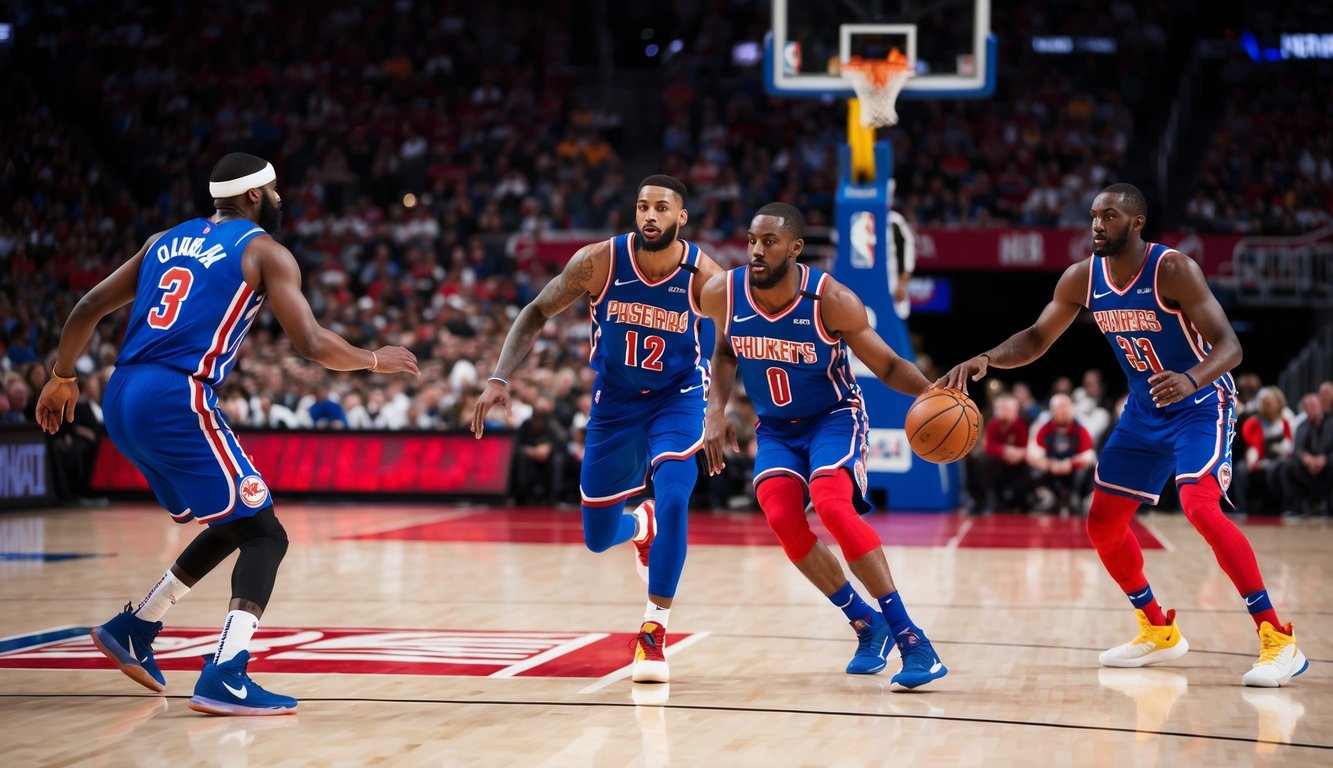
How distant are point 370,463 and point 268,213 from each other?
11.4m

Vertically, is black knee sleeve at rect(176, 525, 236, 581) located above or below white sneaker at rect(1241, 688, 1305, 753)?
above

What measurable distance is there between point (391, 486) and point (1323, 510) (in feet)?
33.5

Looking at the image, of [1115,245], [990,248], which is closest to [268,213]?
[1115,245]

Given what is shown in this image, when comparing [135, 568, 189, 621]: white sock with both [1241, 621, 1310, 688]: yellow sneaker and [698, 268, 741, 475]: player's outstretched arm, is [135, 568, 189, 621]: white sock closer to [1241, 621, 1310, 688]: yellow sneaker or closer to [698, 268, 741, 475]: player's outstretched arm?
[698, 268, 741, 475]: player's outstretched arm

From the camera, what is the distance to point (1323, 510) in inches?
613

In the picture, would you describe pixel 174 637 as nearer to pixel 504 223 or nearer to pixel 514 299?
pixel 514 299

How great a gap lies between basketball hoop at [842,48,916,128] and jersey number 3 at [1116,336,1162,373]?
333 inches

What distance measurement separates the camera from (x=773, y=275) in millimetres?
6102

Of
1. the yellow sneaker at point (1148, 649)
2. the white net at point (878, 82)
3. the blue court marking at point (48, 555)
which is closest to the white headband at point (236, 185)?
the yellow sneaker at point (1148, 649)

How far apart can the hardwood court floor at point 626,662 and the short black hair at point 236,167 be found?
1985mm

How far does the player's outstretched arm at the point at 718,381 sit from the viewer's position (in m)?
6.21

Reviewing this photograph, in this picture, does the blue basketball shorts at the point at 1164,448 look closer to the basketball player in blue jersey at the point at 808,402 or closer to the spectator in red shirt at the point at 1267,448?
the basketball player in blue jersey at the point at 808,402

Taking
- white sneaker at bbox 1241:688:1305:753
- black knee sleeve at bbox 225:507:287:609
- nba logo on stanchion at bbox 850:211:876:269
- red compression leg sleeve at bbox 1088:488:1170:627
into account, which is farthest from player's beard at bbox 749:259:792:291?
nba logo on stanchion at bbox 850:211:876:269

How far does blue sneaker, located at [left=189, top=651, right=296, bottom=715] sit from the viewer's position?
5172 mm
